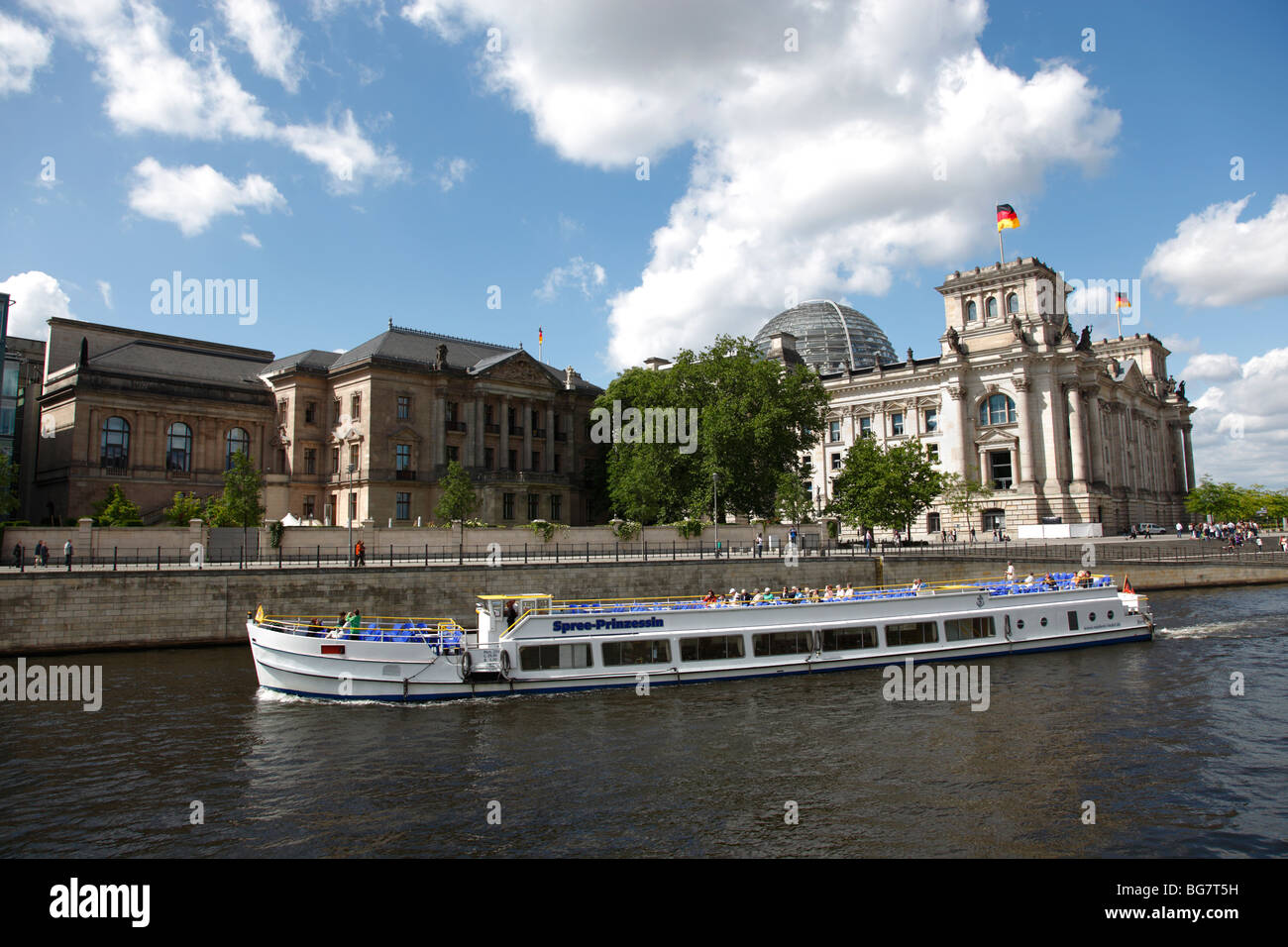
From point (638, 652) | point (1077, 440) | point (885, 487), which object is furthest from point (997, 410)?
point (638, 652)

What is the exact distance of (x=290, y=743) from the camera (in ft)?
71.1

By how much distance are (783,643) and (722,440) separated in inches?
1451

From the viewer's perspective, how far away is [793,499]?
215ft

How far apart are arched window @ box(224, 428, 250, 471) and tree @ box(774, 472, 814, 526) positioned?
154ft

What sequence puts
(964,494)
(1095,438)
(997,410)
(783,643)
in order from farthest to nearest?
(997,410), (1095,438), (964,494), (783,643)

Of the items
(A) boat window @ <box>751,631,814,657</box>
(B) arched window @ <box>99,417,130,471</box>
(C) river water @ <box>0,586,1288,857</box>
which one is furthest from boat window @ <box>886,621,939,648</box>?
(B) arched window @ <box>99,417,130,471</box>

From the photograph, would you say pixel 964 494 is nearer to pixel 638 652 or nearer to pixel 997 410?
pixel 997 410

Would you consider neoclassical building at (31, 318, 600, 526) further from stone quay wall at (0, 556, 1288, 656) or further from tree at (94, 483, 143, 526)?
stone quay wall at (0, 556, 1288, 656)

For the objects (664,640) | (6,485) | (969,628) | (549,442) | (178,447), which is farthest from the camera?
(549,442)

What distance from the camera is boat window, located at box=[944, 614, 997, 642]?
109 feet

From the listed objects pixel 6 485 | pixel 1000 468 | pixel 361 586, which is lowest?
pixel 361 586

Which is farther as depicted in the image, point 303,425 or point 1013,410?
point 1013,410
